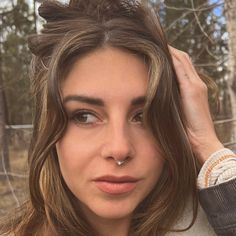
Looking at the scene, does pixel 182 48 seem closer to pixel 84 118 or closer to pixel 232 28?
pixel 232 28

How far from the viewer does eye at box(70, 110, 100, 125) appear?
1.04 metres

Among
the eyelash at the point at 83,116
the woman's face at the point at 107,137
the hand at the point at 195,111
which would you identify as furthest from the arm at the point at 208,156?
the eyelash at the point at 83,116

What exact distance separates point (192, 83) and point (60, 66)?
35cm

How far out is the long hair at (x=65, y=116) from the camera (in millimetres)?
1057

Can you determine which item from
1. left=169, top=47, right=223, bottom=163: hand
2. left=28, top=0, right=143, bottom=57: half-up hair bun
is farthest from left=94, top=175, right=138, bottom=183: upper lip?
left=28, top=0, right=143, bottom=57: half-up hair bun

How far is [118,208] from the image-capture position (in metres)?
1.02

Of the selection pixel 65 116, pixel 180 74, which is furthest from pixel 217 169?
pixel 65 116

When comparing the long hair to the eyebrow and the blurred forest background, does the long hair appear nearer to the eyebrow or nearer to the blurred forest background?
the eyebrow

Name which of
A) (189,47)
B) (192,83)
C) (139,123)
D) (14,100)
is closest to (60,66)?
(139,123)

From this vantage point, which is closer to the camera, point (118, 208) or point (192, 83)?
point (118, 208)

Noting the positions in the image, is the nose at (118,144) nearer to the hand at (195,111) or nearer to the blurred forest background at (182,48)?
the hand at (195,111)

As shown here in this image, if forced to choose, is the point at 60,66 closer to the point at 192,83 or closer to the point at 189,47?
the point at 192,83

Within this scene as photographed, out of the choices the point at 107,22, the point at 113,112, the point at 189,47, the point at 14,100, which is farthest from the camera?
the point at 14,100

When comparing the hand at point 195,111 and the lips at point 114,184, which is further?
the hand at point 195,111
